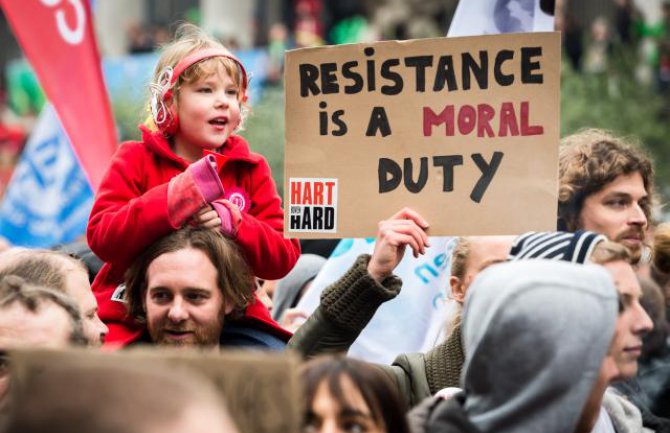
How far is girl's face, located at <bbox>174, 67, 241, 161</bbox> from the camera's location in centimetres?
460

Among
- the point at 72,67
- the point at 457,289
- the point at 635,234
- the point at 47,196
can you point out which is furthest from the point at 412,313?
the point at 47,196

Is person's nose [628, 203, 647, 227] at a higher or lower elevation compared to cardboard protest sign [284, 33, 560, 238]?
lower

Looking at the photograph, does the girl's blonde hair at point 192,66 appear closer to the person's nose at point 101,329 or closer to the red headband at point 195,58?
the red headband at point 195,58

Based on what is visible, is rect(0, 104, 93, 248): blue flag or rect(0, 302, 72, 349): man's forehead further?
rect(0, 104, 93, 248): blue flag

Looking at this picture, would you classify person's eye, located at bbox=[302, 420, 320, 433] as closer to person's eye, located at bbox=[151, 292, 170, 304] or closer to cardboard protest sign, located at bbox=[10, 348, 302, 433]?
cardboard protest sign, located at bbox=[10, 348, 302, 433]

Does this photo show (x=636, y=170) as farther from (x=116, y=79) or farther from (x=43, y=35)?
(x=116, y=79)

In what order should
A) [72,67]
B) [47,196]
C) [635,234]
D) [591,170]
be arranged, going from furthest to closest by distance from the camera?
[47,196] → [72,67] → [591,170] → [635,234]

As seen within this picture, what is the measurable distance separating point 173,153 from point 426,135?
82 centimetres

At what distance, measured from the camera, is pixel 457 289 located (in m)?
4.88

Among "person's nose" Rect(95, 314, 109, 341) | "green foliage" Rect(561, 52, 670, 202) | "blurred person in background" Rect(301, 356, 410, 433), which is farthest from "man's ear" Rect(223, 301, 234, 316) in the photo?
"green foliage" Rect(561, 52, 670, 202)

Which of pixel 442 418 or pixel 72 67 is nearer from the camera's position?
pixel 442 418

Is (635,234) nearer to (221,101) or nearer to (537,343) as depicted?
(221,101)

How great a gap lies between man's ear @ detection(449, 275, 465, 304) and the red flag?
8.37ft

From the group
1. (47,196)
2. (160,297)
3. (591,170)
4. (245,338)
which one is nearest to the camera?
(160,297)
